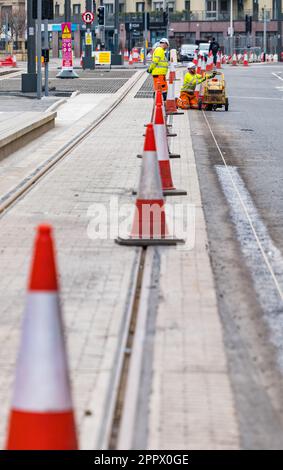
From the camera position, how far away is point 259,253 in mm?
10156

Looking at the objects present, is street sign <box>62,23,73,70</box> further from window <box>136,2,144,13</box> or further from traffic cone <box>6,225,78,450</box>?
window <box>136,2,144,13</box>

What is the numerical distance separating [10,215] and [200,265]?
3215 mm

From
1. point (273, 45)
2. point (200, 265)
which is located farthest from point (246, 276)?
point (273, 45)

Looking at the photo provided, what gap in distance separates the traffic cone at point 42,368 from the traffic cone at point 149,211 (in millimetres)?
5979

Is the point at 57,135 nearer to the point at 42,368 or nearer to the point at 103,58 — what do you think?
the point at 42,368

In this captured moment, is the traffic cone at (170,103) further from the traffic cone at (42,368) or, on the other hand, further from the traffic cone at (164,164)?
the traffic cone at (42,368)

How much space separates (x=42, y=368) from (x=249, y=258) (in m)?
5.95

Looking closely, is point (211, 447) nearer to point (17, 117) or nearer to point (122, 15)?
point (17, 117)

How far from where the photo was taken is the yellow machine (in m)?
29.7

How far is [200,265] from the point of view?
30.2 feet

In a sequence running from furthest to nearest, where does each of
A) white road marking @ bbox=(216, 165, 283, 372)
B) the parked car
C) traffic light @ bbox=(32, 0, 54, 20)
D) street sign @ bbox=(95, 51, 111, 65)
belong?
Answer: the parked car < street sign @ bbox=(95, 51, 111, 65) < traffic light @ bbox=(32, 0, 54, 20) < white road marking @ bbox=(216, 165, 283, 372)

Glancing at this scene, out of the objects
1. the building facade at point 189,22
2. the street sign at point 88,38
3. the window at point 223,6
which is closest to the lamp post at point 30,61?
the street sign at point 88,38

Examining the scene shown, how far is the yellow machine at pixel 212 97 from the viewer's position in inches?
1169

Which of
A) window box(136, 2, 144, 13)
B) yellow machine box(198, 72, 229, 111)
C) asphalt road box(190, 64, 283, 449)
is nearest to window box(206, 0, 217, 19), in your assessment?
window box(136, 2, 144, 13)
